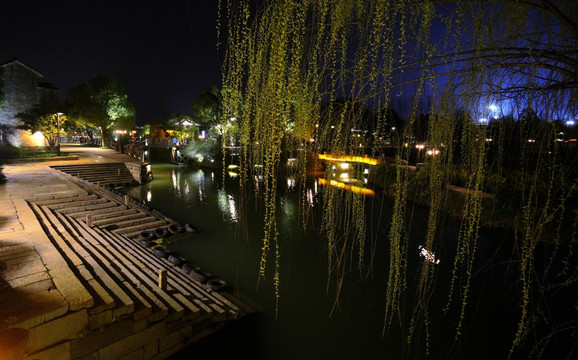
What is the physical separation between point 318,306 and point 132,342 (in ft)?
11.2

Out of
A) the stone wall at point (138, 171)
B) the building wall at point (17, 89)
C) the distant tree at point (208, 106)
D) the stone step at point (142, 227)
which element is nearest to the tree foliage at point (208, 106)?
the distant tree at point (208, 106)

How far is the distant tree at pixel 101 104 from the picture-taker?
82.9 ft

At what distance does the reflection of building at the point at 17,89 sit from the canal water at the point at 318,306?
21.7 m

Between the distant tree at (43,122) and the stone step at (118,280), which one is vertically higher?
the distant tree at (43,122)

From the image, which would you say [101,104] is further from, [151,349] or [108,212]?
[151,349]

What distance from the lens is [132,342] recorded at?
12.1 ft

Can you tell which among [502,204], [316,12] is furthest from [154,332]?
[502,204]

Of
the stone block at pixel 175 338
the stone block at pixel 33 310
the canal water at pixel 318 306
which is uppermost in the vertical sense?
the stone block at pixel 33 310

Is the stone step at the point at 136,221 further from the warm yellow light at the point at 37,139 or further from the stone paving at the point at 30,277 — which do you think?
the warm yellow light at the point at 37,139

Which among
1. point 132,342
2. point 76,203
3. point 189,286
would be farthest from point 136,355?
point 76,203

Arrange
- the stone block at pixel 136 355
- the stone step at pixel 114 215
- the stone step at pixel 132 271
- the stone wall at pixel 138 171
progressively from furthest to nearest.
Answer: the stone wall at pixel 138 171 → the stone step at pixel 114 215 → the stone step at pixel 132 271 → the stone block at pixel 136 355

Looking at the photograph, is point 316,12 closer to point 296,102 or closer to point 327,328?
point 296,102

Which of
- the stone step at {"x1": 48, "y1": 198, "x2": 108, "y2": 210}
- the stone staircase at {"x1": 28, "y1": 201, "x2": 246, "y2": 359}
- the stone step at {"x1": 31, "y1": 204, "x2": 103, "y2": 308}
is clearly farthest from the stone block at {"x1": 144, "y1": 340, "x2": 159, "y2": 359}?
the stone step at {"x1": 48, "y1": 198, "x2": 108, "y2": 210}

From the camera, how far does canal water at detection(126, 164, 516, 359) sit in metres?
4.74
